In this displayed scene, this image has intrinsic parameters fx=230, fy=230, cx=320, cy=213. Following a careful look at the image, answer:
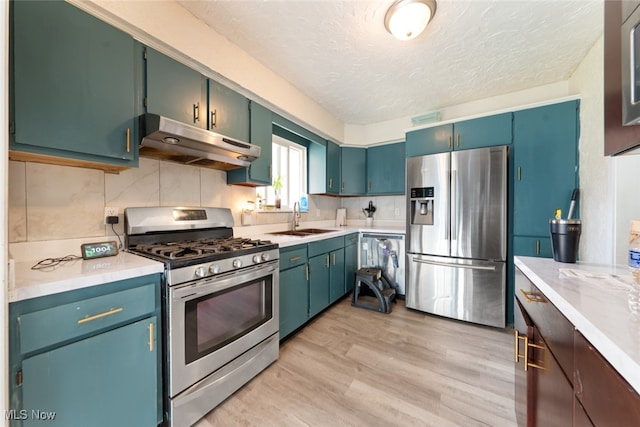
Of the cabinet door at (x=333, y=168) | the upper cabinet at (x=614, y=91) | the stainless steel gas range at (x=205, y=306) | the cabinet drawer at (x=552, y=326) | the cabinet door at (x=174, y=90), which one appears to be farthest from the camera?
the cabinet door at (x=333, y=168)

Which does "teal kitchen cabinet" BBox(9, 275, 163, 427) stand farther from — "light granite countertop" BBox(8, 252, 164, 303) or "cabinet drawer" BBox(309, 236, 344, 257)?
"cabinet drawer" BBox(309, 236, 344, 257)

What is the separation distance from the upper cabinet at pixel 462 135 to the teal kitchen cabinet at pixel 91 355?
274cm

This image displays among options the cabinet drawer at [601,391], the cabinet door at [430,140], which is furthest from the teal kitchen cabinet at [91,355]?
the cabinet door at [430,140]

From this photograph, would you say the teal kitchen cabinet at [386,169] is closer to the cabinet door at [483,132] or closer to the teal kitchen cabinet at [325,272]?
the cabinet door at [483,132]

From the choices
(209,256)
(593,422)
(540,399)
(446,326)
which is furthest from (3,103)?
(446,326)

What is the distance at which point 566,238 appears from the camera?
1.11 meters

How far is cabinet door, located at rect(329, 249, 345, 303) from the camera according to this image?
2627 millimetres

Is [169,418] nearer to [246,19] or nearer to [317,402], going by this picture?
[317,402]

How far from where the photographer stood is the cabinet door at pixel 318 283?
2303 millimetres

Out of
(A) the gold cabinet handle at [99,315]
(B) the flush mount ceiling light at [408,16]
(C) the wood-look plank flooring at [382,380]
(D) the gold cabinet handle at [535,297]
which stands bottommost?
(C) the wood-look plank flooring at [382,380]

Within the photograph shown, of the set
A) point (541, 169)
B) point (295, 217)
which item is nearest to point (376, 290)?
point (295, 217)

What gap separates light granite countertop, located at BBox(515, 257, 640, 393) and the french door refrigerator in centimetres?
125

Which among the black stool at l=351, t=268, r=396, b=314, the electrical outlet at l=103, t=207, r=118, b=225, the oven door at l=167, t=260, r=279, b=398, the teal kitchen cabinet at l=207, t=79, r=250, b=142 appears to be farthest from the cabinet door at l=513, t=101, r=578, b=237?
the electrical outlet at l=103, t=207, r=118, b=225

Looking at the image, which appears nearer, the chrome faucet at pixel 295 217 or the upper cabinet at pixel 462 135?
the upper cabinet at pixel 462 135
